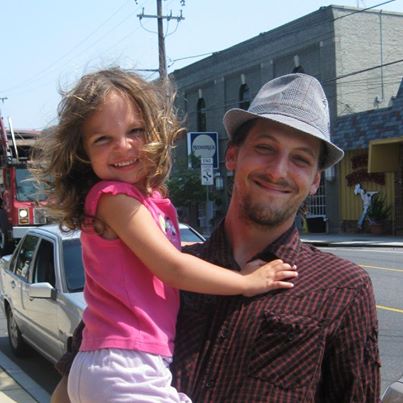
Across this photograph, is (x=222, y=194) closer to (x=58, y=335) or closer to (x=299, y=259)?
(x=58, y=335)

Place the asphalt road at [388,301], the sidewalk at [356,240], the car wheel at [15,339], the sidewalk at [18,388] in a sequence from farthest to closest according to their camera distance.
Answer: the sidewalk at [356,240] < the car wheel at [15,339] < the asphalt road at [388,301] < the sidewalk at [18,388]

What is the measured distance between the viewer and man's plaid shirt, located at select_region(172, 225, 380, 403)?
1.83 metres

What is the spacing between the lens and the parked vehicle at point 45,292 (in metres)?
6.06

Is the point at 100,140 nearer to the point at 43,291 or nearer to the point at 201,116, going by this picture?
the point at 43,291

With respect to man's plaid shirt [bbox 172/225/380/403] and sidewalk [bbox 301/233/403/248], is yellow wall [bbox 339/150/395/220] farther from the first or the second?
man's plaid shirt [bbox 172/225/380/403]

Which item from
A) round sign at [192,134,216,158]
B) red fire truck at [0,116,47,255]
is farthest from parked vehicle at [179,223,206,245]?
round sign at [192,134,216,158]

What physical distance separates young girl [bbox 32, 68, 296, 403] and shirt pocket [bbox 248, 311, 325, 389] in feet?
0.40

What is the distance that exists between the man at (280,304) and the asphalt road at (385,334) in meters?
4.23

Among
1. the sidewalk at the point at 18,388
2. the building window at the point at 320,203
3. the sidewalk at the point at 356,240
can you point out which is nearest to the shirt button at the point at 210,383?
the sidewalk at the point at 18,388

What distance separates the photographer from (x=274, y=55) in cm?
3066

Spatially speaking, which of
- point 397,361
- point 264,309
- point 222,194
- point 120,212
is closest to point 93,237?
point 120,212

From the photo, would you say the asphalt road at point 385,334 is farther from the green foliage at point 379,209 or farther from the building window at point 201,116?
the building window at point 201,116

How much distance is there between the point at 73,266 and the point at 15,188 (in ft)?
44.0

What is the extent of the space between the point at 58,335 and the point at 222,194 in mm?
28310
